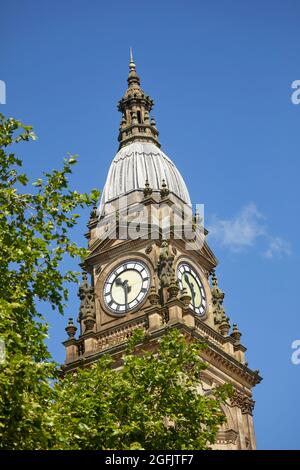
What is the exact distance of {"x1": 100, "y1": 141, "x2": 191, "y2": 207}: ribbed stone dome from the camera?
71.7 metres

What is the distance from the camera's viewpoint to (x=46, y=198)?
37625 mm

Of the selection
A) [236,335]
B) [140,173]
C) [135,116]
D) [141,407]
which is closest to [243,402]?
[236,335]

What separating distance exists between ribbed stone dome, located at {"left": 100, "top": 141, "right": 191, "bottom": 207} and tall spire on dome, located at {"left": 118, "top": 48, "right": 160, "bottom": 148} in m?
1.52

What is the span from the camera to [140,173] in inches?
2844

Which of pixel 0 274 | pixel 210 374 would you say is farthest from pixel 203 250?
pixel 0 274

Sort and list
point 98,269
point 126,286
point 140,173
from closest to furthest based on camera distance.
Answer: point 126,286, point 98,269, point 140,173

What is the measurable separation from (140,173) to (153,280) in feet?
34.4

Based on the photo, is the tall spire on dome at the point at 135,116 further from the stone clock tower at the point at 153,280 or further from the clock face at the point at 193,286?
the clock face at the point at 193,286

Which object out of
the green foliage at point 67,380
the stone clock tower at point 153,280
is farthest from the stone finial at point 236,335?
the green foliage at point 67,380

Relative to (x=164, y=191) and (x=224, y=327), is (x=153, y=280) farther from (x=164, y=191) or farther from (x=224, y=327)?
(x=164, y=191)

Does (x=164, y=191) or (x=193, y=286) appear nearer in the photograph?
(x=193, y=286)

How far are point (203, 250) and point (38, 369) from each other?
1515 inches

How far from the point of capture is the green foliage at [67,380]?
107 feet
